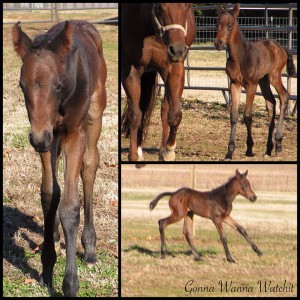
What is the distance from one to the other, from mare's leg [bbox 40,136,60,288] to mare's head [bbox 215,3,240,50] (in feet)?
11.5

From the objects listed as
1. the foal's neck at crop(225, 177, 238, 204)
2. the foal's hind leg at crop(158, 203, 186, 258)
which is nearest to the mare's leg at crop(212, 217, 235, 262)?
the foal's neck at crop(225, 177, 238, 204)

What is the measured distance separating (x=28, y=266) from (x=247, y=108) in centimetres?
355

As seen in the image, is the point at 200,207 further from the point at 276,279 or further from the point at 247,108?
the point at 247,108

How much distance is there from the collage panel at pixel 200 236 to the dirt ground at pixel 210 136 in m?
2.04

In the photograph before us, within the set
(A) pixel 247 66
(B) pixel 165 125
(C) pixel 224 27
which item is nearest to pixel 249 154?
(A) pixel 247 66

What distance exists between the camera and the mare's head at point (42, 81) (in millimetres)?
4398

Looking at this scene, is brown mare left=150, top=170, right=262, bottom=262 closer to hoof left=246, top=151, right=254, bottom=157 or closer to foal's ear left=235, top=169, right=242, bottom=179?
foal's ear left=235, top=169, right=242, bottom=179

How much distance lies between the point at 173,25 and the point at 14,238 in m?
2.64

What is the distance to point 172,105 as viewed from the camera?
602cm

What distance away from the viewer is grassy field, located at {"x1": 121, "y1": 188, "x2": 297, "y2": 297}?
178 inches

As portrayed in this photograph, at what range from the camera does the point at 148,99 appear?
7.49m

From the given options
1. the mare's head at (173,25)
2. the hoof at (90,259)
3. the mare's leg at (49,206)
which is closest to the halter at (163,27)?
the mare's head at (173,25)

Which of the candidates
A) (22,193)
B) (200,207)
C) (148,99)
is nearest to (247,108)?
(148,99)

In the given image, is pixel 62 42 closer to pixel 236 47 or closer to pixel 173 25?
pixel 173 25
